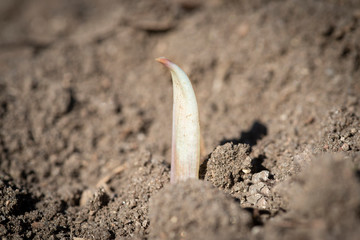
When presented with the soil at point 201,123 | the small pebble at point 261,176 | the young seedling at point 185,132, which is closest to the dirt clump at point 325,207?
the soil at point 201,123

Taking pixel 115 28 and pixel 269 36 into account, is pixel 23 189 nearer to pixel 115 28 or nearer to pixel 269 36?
pixel 115 28

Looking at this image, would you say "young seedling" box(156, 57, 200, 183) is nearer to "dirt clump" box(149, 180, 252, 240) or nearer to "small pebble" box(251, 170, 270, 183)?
"dirt clump" box(149, 180, 252, 240)

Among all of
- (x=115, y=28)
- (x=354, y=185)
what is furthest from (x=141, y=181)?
(x=115, y=28)

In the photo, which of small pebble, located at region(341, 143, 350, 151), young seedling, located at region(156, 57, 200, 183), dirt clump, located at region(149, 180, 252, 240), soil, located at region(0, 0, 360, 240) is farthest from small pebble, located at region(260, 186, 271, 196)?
small pebble, located at region(341, 143, 350, 151)

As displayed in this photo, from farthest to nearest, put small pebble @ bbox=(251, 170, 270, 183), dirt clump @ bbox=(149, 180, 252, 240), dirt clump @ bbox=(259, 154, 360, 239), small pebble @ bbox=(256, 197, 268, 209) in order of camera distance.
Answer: small pebble @ bbox=(251, 170, 270, 183)
small pebble @ bbox=(256, 197, 268, 209)
dirt clump @ bbox=(149, 180, 252, 240)
dirt clump @ bbox=(259, 154, 360, 239)

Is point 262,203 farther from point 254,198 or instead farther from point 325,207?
point 325,207

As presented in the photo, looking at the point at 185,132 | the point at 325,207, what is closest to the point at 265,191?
the point at 325,207
